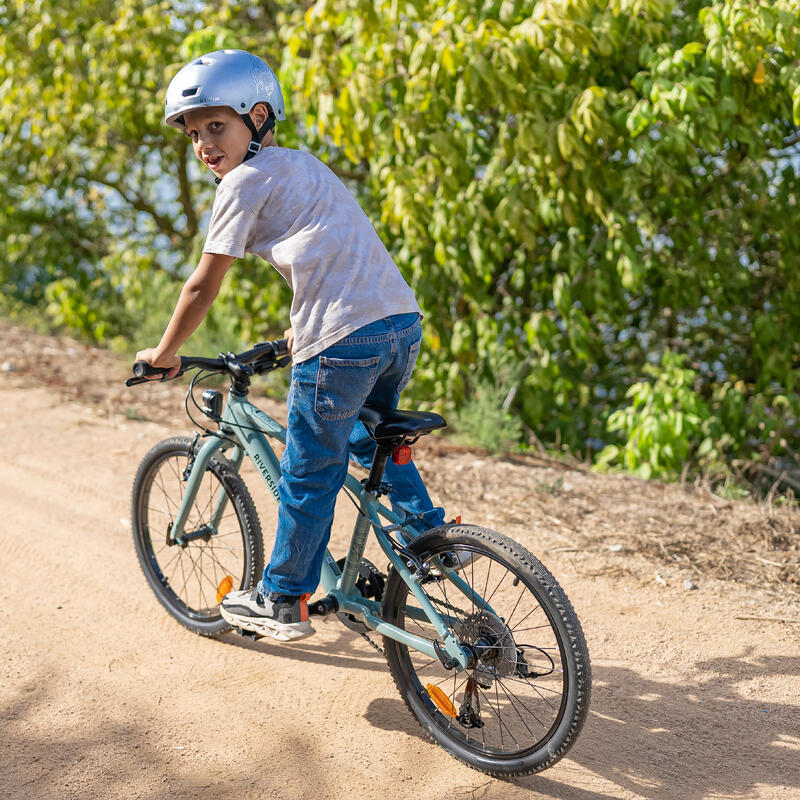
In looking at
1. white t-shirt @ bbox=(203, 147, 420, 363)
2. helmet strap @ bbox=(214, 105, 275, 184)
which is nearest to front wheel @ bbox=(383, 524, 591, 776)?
white t-shirt @ bbox=(203, 147, 420, 363)

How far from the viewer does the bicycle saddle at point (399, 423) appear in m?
2.69

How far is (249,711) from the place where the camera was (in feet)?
10.3

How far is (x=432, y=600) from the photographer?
281 cm

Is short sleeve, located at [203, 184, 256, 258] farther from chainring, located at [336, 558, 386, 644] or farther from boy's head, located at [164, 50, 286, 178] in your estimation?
chainring, located at [336, 558, 386, 644]

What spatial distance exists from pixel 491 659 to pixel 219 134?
71.3 inches

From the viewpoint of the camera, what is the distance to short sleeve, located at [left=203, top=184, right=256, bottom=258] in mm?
2652

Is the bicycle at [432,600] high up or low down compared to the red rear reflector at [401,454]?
down

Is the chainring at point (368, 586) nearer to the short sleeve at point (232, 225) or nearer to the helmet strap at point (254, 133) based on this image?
the short sleeve at point (232, 225)

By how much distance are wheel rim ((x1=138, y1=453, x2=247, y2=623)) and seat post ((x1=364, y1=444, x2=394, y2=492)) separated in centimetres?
83

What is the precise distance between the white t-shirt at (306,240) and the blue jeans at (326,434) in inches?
2.5

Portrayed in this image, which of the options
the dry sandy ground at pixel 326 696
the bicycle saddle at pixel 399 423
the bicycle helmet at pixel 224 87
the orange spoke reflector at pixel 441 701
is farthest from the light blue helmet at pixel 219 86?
the dry sandy ground at pixel 326 696

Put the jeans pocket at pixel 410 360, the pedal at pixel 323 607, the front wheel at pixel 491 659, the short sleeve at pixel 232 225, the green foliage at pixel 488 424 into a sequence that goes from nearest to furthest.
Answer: the front wheel at pixel 491 659
the short sleeve at pixel 232 225
the jeans pocket at pixel 410 360
the pedal at pixel 323 607
the green foliage at pixel 488 424

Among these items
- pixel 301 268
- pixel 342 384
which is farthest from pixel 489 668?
pixel 301 268

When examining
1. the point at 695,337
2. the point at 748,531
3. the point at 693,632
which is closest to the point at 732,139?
the point at 695,337
